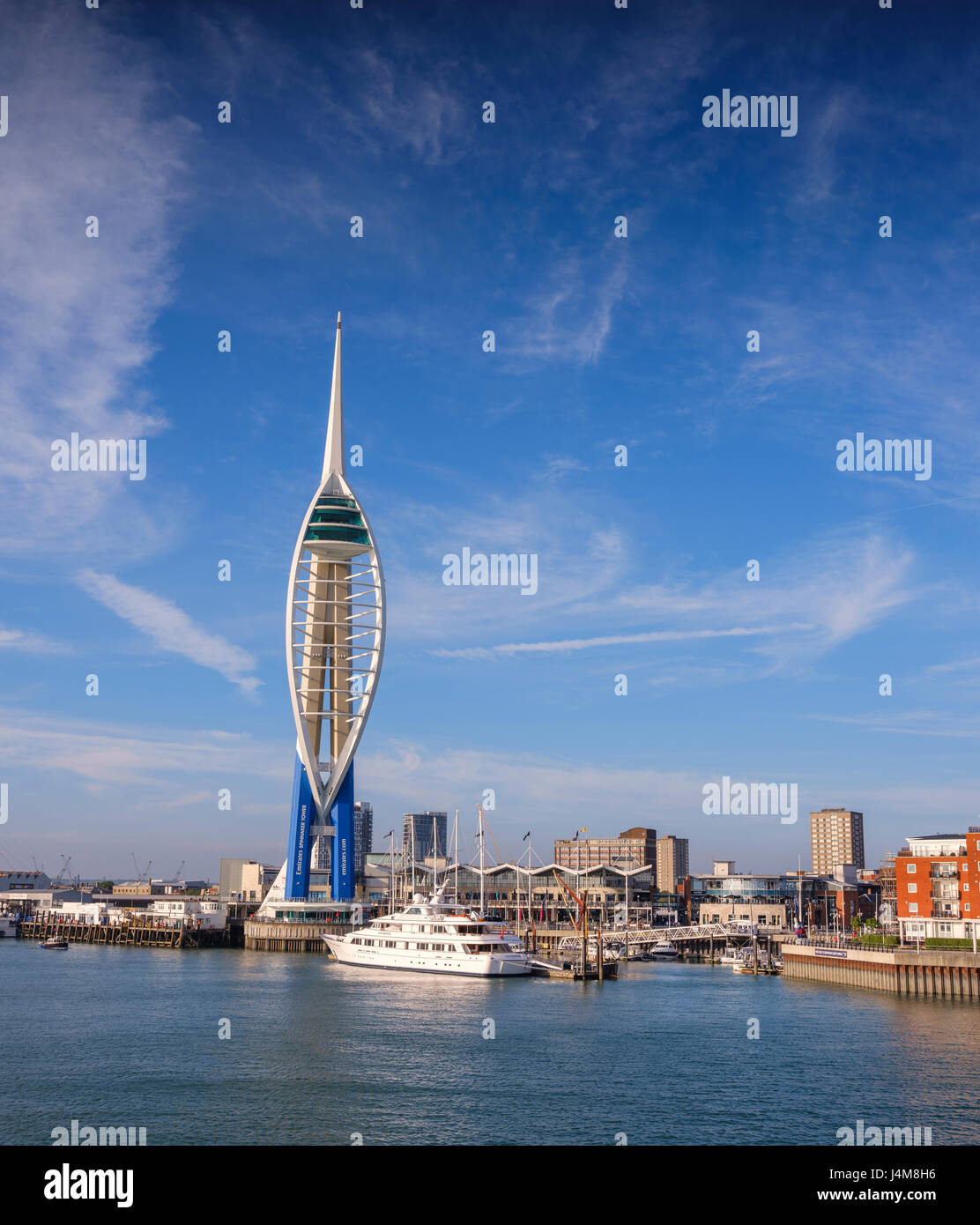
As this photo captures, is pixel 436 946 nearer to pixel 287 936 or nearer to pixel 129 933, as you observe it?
pixel 287 936

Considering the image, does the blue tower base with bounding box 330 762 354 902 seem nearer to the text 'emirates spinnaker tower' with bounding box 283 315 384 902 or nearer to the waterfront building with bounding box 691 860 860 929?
the text 'emirates spinnaker tower' with bounding box 283 315 384 902

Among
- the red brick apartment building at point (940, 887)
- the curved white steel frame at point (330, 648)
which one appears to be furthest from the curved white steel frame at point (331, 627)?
the red brick apartment building at point (940, 887)

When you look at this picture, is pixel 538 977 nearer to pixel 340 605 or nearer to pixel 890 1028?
pixel 890 1028

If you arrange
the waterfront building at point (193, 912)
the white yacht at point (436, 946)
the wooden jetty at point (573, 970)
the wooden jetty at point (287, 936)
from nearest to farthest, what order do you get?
the wooden jetty at point (573, 970)
the white yacht at point (436, 946)
the wooden jetty at point (287, 936)
the waterfront building at point (193, 912)

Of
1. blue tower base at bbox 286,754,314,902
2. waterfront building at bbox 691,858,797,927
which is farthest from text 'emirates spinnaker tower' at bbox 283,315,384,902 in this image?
waterfront building at bbox 691,858,797,927

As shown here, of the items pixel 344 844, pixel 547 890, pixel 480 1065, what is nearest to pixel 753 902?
pixel 547 890

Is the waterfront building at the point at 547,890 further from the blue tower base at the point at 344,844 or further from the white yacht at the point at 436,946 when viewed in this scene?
the white yacht at the point at 436,946
